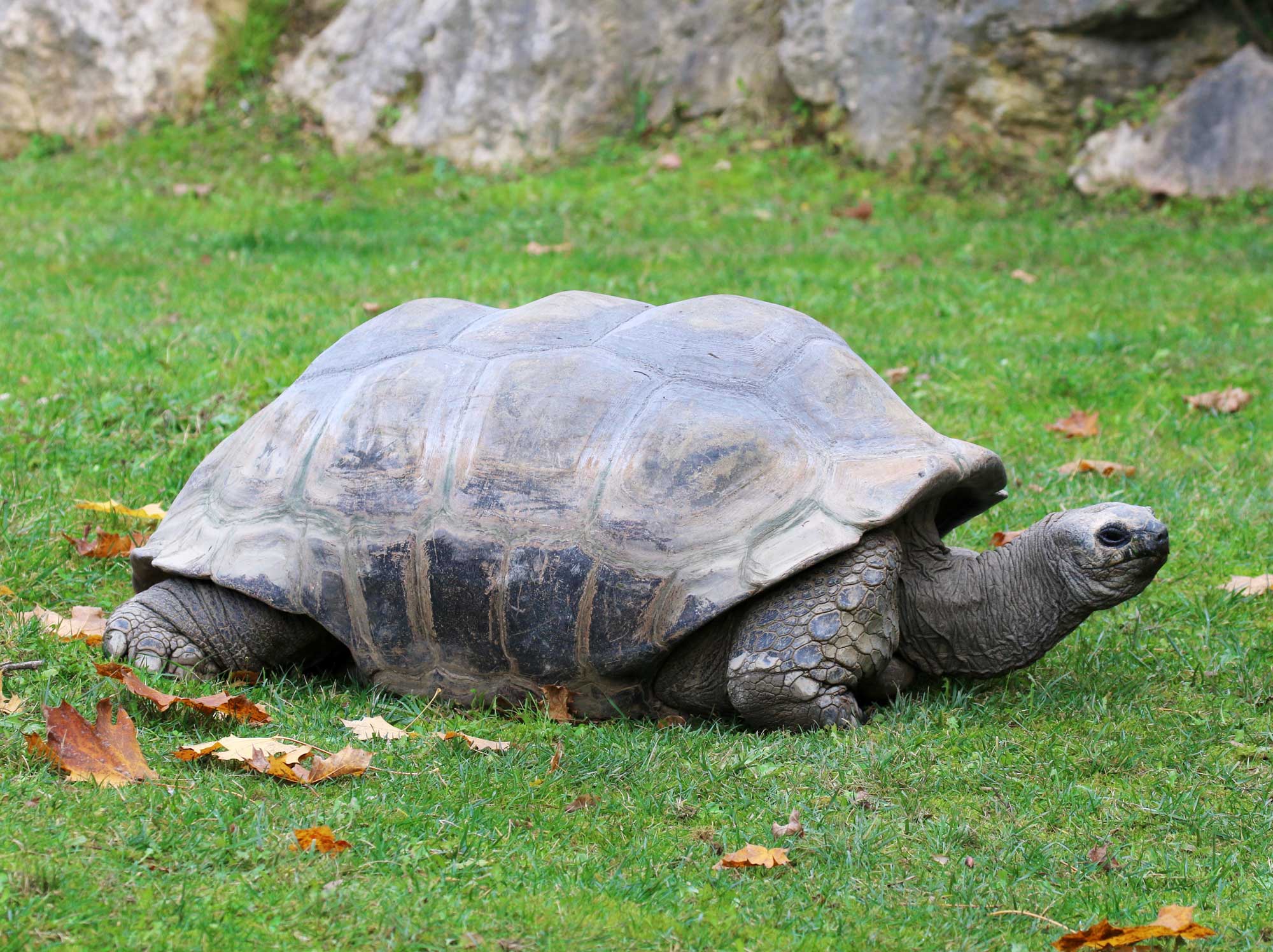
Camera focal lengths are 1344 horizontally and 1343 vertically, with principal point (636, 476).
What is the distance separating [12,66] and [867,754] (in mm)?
11573

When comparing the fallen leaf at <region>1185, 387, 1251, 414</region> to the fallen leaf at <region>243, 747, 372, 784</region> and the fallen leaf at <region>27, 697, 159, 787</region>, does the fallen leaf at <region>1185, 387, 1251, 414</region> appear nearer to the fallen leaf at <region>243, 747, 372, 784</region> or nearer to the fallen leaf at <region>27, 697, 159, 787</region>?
the fallen leaf at <region>243, 747, 372, 784</region>

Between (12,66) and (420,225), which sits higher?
(12,66)

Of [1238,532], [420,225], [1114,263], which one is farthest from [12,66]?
[1238,532]

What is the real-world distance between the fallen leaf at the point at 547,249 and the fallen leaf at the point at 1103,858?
22.0 ft

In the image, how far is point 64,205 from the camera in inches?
408

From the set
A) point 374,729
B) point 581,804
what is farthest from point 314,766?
point 581,804

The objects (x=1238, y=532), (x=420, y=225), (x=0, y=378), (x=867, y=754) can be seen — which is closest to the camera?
(x=867, y=754)

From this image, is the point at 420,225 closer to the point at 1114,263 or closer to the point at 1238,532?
the point at 1114,263

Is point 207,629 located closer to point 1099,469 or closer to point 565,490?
point 565,490

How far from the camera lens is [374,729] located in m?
3.29

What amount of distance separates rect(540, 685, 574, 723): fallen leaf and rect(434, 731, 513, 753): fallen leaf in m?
0.31

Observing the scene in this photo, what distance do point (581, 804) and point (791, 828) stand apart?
46 cm

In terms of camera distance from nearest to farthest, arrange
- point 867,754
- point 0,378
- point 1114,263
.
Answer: point 867,754
point 0,378
point 1114,263

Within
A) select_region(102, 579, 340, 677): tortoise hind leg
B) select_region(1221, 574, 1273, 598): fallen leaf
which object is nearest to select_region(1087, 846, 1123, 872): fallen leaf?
select_region(1221, 574, 1273, 598): fallen leaf
